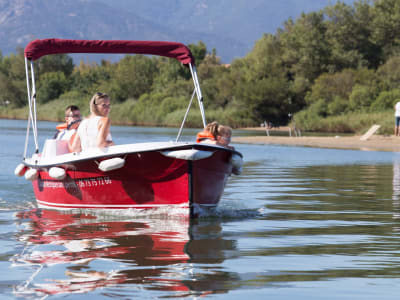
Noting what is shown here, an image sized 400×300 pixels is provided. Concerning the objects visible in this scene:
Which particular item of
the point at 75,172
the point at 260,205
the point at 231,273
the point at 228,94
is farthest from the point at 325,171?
the point at 228,94

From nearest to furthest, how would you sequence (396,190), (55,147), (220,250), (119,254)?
1. (119,254)
2. (220,250)
3. (55,147)
4. (396,190)

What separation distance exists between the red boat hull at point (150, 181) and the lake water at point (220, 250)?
10.3 inches

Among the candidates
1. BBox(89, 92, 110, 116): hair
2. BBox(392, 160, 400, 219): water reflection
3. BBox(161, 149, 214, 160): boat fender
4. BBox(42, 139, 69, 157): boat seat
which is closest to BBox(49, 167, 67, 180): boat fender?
Answer: BBox(42, 139, 69, 157): boat seat

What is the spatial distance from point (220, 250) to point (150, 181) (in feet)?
8.99

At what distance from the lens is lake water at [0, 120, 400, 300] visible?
676 cm

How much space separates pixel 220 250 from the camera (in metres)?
8.65

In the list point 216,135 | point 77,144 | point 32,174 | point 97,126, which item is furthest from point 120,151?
point 32,174

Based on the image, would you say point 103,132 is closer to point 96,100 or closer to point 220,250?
point 96,100

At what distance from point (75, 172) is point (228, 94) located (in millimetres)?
64704

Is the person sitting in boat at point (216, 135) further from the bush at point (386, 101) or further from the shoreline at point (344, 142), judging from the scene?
the bush at point (386, 101)

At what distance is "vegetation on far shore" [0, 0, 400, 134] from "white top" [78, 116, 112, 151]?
143 feet

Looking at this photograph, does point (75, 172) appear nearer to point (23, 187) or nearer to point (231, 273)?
point (231, 273)

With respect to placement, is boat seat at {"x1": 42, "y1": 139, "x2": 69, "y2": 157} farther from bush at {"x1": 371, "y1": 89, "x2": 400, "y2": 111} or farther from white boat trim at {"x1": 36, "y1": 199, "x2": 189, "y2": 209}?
bush at {"x1": 371, "y1": 89, "x2": 400, "y2": 111}

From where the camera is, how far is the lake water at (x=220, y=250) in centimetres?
676
